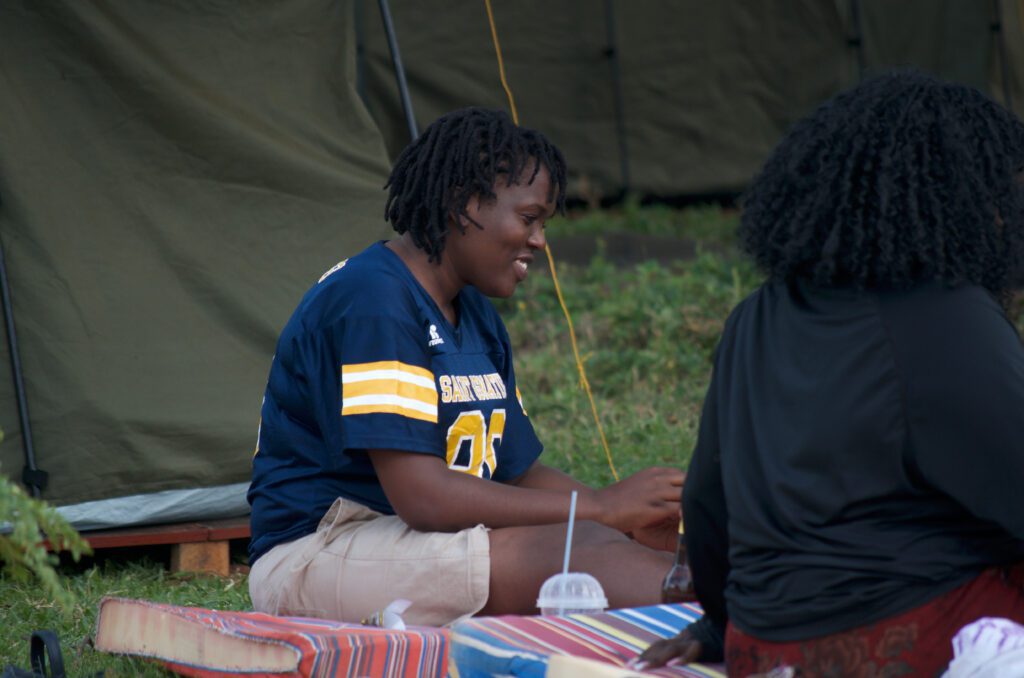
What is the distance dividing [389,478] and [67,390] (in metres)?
1.60

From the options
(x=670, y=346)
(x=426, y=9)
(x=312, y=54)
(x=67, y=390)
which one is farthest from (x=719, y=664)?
(x=426, y=9)

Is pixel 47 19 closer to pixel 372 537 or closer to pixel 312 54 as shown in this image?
pixel 312 54

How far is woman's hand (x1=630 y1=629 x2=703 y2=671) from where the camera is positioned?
96.4 inches

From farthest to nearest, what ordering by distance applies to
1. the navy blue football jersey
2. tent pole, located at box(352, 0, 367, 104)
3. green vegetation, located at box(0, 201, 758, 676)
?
1. tent pole, located at box(352, 0, 367, 104)
2. green vegetation, located at box(0, 201, 758, 676)
3. the navy blue football jersey

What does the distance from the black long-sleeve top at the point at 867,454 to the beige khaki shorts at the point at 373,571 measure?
853 mm

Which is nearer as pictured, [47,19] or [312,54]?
[47,19]

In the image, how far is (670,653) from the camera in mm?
2473

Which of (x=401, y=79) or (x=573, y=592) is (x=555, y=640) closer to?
(x=573, y=592)

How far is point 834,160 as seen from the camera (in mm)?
2234

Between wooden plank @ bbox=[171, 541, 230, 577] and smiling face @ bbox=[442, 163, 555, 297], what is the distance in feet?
4.84

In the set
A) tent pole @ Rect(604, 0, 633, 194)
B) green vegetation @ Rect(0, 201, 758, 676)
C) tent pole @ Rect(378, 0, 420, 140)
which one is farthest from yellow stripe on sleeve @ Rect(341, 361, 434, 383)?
tent pole @ Rect(604, 0, 633, 194)

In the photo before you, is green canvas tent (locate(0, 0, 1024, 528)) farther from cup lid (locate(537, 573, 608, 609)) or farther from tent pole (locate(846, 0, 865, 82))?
tent pole (locate(846, 0, 865, 82))

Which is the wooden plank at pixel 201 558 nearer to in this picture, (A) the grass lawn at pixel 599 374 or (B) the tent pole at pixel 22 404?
(A) the grass lawn at pixel 599 374

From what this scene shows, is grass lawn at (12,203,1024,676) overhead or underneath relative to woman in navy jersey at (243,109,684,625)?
underneath
